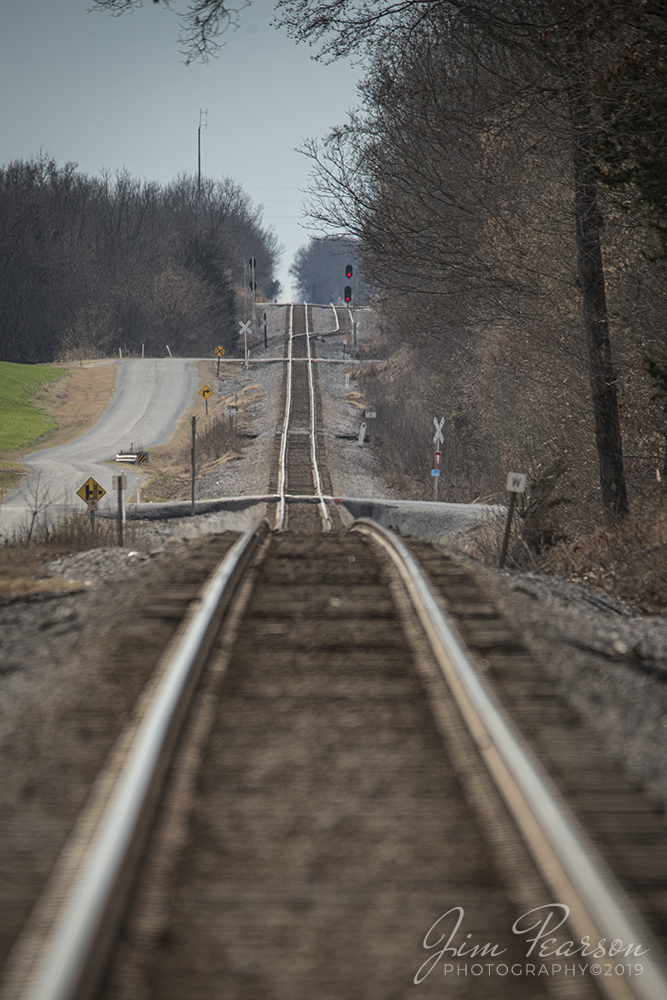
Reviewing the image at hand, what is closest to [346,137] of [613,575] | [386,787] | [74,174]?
[613,575]

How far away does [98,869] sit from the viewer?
259cm

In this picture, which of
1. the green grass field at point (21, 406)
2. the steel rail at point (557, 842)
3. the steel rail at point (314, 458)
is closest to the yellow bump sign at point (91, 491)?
the steel rail at point (314, 458)

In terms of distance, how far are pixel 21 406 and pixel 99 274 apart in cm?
4038

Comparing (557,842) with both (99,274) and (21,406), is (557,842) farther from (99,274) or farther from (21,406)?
(99,274)

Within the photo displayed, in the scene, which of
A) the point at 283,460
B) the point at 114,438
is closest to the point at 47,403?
the point at 114,438

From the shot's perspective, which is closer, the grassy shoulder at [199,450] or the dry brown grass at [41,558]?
the dry brown grass at [41,558]

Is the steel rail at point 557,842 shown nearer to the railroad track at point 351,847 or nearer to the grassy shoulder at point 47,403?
the railroad track at point 351,847

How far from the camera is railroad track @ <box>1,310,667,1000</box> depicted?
2.35m

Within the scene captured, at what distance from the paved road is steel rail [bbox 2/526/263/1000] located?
15445 mm

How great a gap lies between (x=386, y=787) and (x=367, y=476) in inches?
1057

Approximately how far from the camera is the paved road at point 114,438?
2608 centimetres

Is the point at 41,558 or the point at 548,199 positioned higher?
the point at 548,199

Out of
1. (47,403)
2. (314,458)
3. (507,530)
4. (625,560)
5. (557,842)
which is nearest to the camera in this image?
(557,842)

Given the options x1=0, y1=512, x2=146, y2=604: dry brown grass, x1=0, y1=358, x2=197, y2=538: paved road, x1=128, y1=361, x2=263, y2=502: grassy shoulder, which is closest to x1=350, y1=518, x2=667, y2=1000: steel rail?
x1=0, y1=512, x2=146, y2=604: dry brown grass
